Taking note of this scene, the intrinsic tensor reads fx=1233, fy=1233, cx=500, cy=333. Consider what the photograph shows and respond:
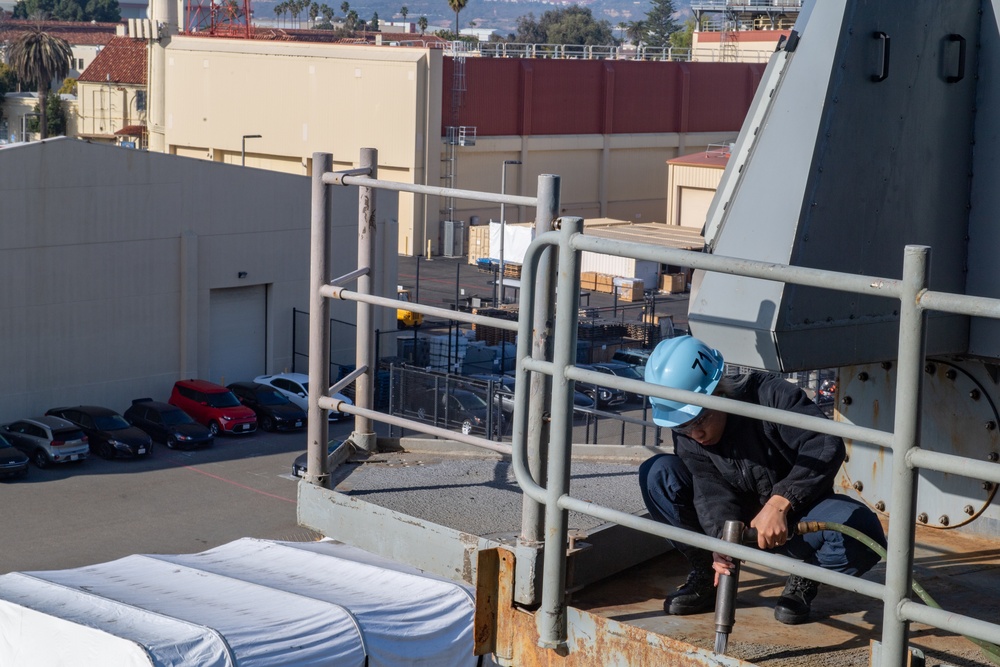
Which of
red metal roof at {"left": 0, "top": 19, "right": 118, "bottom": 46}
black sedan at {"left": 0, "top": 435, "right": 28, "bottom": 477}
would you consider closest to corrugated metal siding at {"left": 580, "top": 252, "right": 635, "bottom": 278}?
black sedan at {"left": 0, "top": 435, "right": 28, "bottom": 477}

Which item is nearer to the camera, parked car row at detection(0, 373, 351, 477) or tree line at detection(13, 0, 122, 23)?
parked car row at detection(0, 373, 351, 477)

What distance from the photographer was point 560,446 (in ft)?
11.8

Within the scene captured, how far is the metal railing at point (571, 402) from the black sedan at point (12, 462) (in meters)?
22.8

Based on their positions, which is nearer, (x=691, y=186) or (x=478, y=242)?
(x=478, y=242)

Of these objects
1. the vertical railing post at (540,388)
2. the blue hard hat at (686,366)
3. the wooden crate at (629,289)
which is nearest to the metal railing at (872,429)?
the vertical railing post at (540,388)

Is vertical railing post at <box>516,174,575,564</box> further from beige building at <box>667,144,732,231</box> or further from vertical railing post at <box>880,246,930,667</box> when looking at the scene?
beige building at <box>667,144,732,231</box>

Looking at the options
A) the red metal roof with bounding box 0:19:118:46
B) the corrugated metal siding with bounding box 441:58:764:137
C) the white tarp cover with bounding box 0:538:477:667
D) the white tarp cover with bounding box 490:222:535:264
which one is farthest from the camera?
the red metal roof with bounding box 0:19:118:46

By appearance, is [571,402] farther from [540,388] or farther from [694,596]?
[694,596]

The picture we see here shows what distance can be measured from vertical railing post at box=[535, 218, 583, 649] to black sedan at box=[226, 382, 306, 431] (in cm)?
2731

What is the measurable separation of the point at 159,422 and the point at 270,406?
9.55 ft

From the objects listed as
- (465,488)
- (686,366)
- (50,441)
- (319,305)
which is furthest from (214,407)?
(686,366)

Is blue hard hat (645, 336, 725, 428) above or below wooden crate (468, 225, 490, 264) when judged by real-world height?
above

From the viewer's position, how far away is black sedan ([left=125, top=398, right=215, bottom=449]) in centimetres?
2898

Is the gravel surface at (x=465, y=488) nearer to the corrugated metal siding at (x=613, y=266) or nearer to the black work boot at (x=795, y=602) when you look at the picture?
the black work boot at (x=795, y=602)
